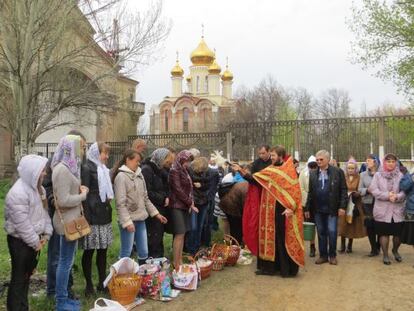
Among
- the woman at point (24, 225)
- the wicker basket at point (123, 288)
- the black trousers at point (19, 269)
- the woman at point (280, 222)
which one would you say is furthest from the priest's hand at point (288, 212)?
the black trousers at point (19, 269)

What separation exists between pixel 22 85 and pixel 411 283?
13.5 m

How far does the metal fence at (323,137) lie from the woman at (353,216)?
777 centimetres

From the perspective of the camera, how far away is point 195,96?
6400 cm

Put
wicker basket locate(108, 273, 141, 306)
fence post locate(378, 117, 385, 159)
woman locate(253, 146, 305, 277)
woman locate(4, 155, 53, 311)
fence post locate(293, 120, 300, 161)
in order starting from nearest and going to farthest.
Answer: woman locate(4, 155, 53, 311) < wicker basket locate(108, 273, 141, 306) < woman locate(253, 146, 305, 277) < fence post locate(378, 117, 385, 159) < fence post locate(293, 120, 300, 161)

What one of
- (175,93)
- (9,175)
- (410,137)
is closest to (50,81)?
(9,175)

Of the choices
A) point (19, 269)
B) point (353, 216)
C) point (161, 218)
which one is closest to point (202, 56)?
point (353, 216)

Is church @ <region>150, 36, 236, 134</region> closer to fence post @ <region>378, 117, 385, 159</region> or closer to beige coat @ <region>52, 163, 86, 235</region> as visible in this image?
fence post @ <region>378, 117, 385, 159</region>

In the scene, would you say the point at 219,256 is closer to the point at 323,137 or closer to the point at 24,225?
the point at 24,225

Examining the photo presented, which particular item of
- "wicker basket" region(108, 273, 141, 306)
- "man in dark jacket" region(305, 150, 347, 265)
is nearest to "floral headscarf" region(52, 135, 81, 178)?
"wicker basket" region(108, 273, 141, 306)

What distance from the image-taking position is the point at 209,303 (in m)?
5.78

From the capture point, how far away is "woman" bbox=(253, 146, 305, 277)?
7016 mm

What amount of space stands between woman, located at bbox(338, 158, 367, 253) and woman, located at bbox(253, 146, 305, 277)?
1.95 m

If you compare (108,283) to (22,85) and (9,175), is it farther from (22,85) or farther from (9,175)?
(9,175)

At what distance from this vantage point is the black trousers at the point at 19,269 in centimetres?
448
